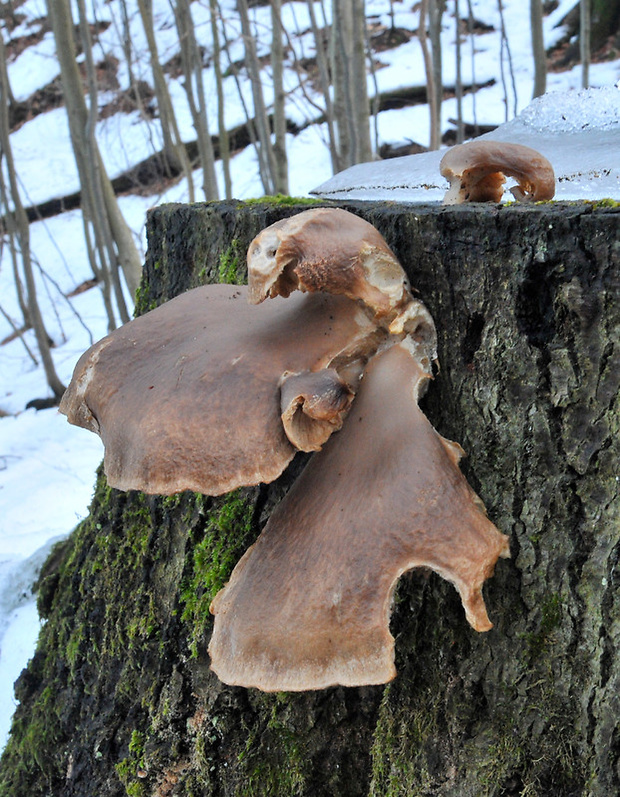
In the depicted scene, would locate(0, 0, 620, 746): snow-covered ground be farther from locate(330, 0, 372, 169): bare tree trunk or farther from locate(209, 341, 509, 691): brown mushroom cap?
locate(209, 341, 509, 691): brown mushroom cap

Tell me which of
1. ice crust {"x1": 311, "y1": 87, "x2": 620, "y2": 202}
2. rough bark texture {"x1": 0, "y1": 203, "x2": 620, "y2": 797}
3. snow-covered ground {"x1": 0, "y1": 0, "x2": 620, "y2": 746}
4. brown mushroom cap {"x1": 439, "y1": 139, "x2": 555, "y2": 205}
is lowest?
snow-covered ground {"x1": 0, "y1": 0, "x2": 620, "y2": 746}

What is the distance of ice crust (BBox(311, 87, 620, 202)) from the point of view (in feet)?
7.32

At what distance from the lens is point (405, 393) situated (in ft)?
Result: 5.04

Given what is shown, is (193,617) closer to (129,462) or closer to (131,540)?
(131,540)

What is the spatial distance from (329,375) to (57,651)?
177cm

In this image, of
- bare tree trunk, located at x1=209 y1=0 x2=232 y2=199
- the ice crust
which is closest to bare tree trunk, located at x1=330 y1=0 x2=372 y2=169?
bare tree trunk, located at x1=209 y1=0 x2=232 y2=199

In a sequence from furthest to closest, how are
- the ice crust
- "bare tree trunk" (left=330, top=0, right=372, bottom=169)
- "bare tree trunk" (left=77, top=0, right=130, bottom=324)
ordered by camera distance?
"bare tree trunk" (left=77, top=0, right=130, bottom=324) < "bare tree trunk" (left=330, top=0, right=372, bottom=169) < the ice crust

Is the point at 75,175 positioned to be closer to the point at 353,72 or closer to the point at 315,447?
the point at 353,72

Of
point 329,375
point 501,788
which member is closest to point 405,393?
point 329,375

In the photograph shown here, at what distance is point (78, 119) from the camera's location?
18.8ft

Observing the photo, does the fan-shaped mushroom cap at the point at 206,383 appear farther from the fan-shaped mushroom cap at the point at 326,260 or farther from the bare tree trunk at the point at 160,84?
the bare tree trunk at the point at 160,84

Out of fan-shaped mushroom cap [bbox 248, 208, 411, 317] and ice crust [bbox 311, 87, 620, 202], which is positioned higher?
fan-shaped mushroom cap [bbox 248, 208, 411, 317]

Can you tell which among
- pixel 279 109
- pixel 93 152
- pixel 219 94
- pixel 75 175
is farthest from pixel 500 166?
pixel 75 175

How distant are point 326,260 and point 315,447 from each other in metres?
0.41
